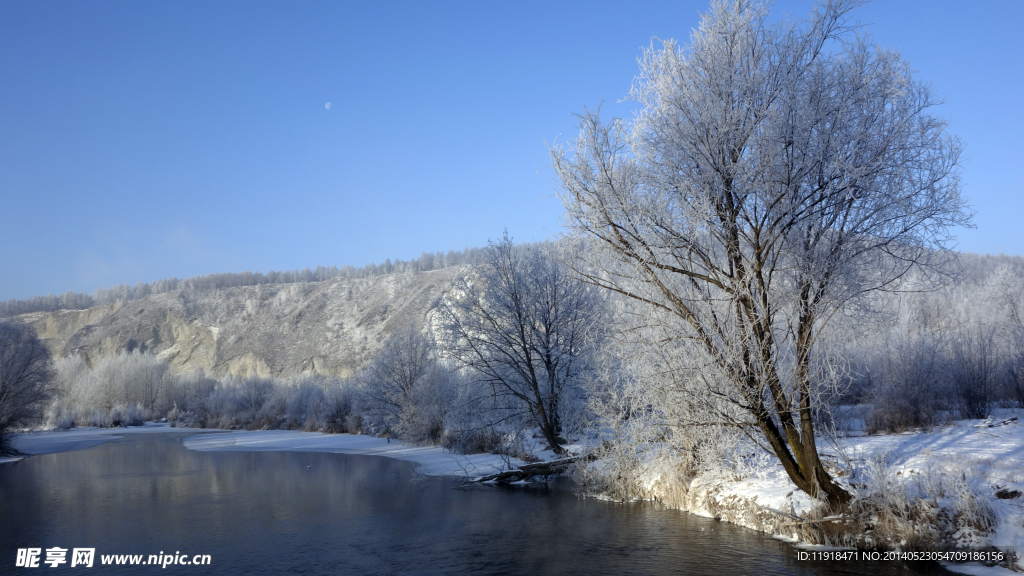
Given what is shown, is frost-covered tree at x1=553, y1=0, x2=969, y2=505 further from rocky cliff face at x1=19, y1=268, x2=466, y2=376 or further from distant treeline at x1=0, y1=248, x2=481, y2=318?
distant treeline at x1=0, y1=248, x2=481, y2=318

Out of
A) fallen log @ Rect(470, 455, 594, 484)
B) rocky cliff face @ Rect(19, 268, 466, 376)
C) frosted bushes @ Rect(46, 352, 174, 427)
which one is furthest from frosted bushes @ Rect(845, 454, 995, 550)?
rocky cliff face @ Rect(19, 268, 466, 376)

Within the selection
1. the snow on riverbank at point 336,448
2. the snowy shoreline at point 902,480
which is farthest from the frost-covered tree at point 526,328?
the snowy shoreline at point 902,480

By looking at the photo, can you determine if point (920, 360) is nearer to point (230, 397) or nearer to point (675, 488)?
point (675, 488)

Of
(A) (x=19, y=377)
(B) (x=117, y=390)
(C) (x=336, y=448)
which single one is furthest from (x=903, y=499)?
(B) (x=117, y=390)

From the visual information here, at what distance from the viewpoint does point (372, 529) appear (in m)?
12.6

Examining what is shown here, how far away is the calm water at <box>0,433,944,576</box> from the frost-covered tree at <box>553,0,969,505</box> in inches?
101

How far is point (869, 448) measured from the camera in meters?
13.4

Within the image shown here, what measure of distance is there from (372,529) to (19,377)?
34.6m

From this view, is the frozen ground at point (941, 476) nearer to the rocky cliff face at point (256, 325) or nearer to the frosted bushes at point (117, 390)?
the frosted bushes at point (117, 390)

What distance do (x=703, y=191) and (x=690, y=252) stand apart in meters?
1.02

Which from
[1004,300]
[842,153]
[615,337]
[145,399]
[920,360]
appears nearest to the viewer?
[842,153]

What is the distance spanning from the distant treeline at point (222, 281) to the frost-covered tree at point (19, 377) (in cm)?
9655

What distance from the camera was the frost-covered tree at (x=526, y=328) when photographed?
22.6 meters

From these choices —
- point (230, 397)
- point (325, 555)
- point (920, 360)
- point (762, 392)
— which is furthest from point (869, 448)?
point (230, 397)
